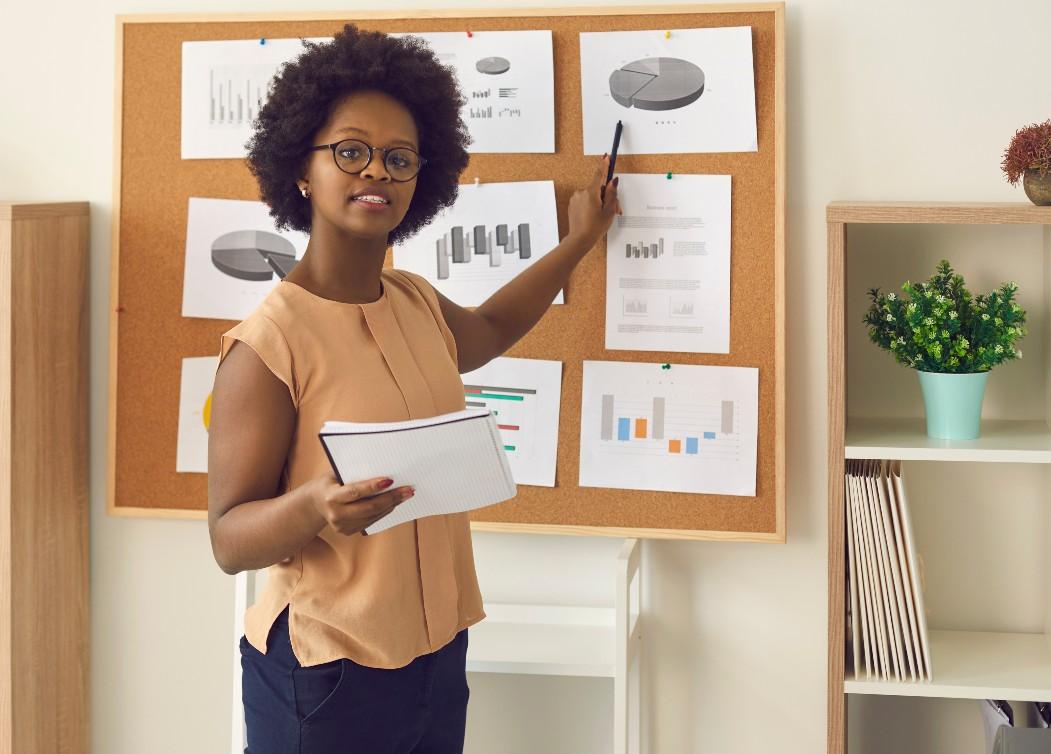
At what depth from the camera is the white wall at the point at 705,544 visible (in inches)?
74.8

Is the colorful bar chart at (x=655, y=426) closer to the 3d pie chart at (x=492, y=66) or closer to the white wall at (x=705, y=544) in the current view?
the white wall at (x=705, y=544)

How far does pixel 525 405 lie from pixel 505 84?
1.84 ft

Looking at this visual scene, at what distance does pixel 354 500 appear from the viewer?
1.17 metres

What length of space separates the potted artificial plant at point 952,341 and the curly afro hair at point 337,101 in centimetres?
74

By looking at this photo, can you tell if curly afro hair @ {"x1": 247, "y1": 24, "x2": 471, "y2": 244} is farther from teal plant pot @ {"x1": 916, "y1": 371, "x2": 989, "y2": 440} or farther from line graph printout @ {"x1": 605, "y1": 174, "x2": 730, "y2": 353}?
teal plant pot @ {"x1": 916, "y1": 371, "x2": 989, "y2": 440}

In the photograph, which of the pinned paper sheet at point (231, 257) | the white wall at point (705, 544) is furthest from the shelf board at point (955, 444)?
the pinned paper sheet at point (231, 257)

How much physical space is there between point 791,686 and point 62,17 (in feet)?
6.01

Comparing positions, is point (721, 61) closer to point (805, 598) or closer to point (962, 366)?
point (962, 366)

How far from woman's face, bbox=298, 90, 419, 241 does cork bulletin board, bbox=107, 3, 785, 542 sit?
543mm

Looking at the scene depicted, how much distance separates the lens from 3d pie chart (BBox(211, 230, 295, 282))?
2.07 metres

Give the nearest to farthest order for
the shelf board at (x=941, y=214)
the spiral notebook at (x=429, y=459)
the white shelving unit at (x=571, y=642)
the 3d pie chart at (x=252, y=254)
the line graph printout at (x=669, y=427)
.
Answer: the spiral notebook at (x=429, y=459) → the shelf board at (x=941, y=214) → the white shelving unit at (x=571, y=642) → the line graph printout at (x=669, y=427) → the 3d pie chart at (x=252, y=254)

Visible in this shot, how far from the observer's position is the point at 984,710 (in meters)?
1.89

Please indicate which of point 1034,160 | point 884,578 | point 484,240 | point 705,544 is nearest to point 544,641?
point 705,544

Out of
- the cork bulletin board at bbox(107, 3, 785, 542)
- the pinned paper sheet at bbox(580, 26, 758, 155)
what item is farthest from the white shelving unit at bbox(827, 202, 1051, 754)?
the pinned paper sheet at bbox(580, 26, 758, 155)
